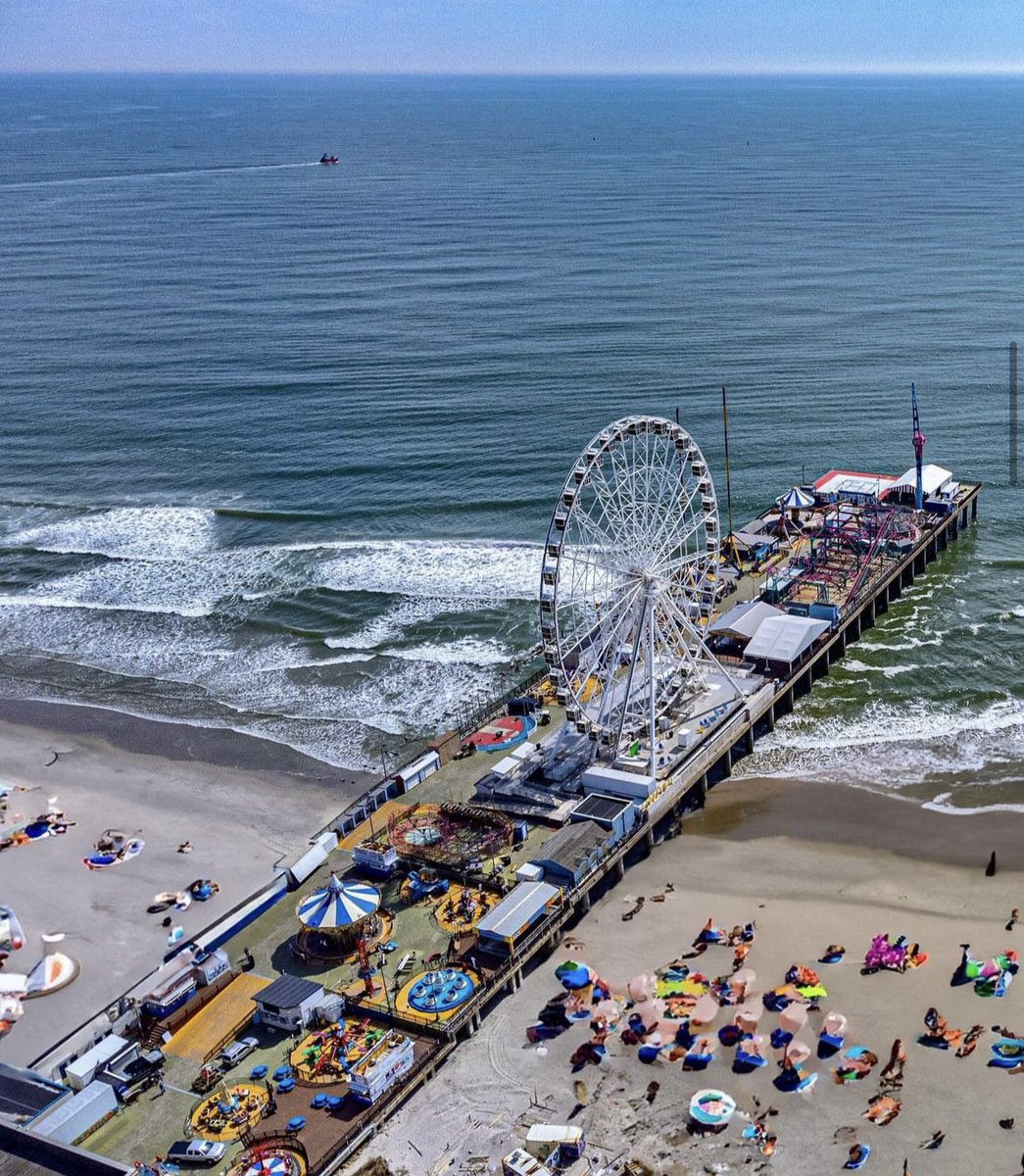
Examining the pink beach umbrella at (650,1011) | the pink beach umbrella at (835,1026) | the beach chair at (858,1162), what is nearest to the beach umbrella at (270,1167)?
the pink beach umbrella at (650,1011)

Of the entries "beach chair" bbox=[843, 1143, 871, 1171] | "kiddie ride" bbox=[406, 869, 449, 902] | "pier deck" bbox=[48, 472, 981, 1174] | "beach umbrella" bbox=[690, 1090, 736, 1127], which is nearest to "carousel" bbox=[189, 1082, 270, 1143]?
"pier deck" bbox=[48, 472, 981, 1174]

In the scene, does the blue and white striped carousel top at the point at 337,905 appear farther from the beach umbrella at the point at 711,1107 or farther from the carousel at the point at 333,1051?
the beach umbrella at the point at 711,1107

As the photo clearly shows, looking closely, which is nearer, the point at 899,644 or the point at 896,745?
the point at 896,745

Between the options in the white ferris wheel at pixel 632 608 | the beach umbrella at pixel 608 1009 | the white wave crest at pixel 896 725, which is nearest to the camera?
the beach umbrella at pixel 608 1009

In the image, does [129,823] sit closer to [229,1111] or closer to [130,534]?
[229,1111]

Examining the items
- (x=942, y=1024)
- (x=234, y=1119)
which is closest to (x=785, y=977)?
(x=942, y=1024)

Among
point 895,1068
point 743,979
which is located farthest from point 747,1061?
point 895,1068

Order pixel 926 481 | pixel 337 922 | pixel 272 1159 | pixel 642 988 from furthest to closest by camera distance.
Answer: pixel 926 481
pixel 337 922
pixel 642 988
pixel 272 1159

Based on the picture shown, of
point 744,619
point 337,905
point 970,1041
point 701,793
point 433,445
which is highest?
point 433,445
